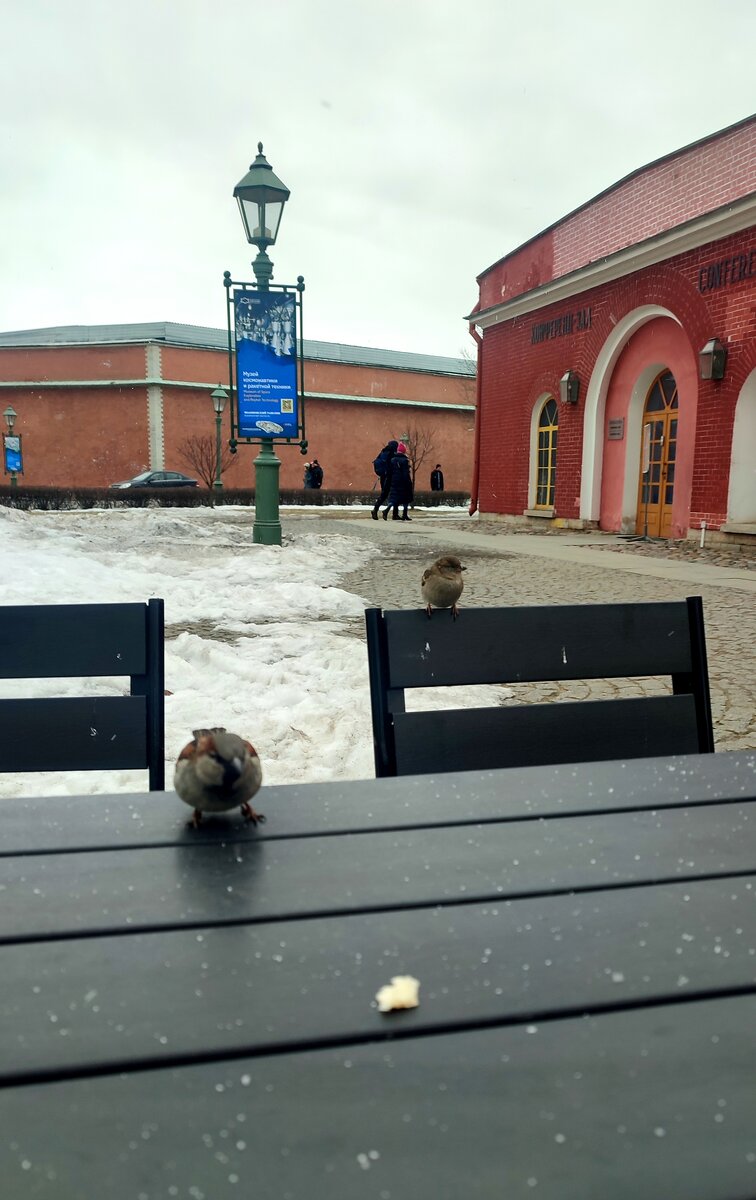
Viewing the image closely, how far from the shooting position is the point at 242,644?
5094 millimetres

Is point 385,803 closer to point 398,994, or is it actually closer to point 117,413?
point 398,994

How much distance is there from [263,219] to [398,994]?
10.3m

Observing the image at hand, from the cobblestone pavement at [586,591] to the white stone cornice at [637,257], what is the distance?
442 centimetres

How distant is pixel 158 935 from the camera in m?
0.95

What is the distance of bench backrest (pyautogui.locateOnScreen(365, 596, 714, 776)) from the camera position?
1958 millimetres

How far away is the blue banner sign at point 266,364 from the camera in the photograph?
1007 centimetres

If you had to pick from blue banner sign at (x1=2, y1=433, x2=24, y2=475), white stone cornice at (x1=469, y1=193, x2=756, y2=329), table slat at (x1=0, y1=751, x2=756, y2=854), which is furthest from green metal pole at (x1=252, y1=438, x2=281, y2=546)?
blue banner sign at (x1=2, y1=433, x2=24, y2=475)

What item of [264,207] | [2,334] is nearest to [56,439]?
[2,334]

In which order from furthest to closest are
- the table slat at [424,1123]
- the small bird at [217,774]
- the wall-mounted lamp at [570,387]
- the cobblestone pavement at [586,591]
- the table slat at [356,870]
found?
the wall-mounted lamp at [570,387] → the cobblestone pavement at [586,591] → the small bird at [217,774] → the table slat at [356,870] → the table slat at [424,1123]

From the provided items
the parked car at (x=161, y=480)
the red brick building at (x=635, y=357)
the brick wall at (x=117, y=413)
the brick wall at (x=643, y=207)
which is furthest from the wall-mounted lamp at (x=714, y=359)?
the brick wall at (x=117, y=413)

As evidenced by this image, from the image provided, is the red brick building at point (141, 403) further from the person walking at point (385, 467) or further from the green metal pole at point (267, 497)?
the green metal pole at point (267, 497)

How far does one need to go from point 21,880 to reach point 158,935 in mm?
264

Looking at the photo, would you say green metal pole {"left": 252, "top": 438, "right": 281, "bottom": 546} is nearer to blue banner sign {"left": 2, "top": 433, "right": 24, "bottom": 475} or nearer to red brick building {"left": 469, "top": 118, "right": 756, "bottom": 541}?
red brick building {"left": 469, "top": 118, "right": 756, "bottom": 541}

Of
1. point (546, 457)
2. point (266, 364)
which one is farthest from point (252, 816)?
point (546, 457)
